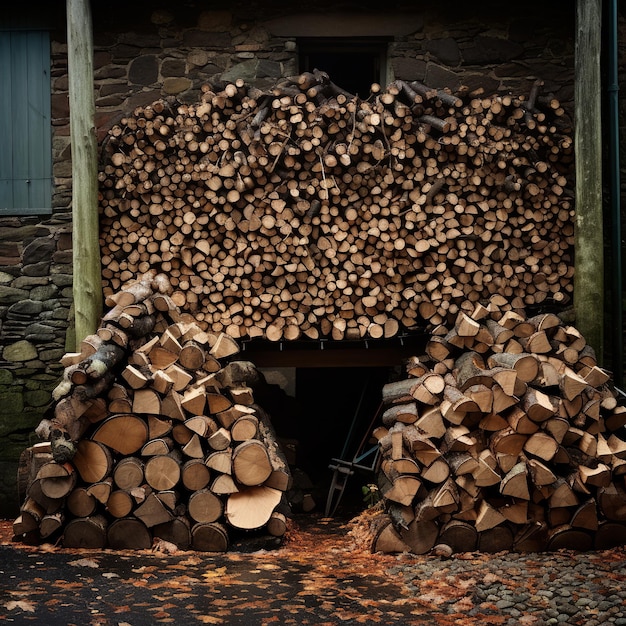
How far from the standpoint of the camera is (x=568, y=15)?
6941 millimetres

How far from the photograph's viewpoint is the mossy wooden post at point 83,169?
6363 millimetres

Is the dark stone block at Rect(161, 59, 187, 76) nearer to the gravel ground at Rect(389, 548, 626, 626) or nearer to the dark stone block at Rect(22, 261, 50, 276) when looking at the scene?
the dark stone block at Rect(22, 261, 50, 276)

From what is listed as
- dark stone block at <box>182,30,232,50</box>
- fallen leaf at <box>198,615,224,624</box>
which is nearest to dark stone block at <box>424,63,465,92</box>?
dark stone block at <box>182,30,232,50</box>

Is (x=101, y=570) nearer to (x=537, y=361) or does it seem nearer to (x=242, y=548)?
(x=242, y=548)

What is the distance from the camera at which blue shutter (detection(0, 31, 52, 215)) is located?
22.8 feet

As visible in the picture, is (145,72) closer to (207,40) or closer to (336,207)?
(207,40)

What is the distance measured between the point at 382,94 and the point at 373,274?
1.46 meters

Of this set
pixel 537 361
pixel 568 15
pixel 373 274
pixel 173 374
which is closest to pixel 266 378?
pixel 373 274

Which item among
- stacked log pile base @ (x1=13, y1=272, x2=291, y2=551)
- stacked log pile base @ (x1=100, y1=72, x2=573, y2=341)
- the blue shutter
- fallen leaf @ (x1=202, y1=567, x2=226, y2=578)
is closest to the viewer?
fallen leaf @ (x1=202, y1=567, x2=226, y2=578)

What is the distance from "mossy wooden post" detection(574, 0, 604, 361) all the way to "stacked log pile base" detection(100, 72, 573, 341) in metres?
0.16

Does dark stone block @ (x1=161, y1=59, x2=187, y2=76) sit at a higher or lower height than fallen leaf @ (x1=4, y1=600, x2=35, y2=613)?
higher

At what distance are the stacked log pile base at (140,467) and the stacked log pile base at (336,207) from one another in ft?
3.94

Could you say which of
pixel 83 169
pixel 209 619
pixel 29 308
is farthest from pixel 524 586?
pixel 29 308

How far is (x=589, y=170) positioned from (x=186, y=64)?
3534 mm
